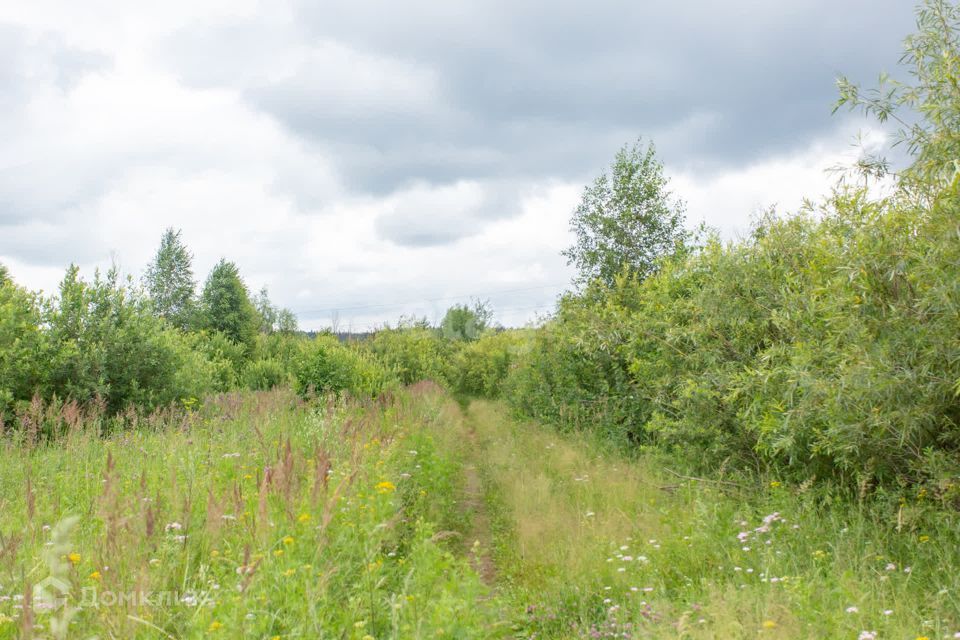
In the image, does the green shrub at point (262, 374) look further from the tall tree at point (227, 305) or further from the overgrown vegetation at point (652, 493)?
the tall tree at point (227, 305)

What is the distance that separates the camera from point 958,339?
4715 millimetres

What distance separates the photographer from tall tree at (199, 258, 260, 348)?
40125 millimetres

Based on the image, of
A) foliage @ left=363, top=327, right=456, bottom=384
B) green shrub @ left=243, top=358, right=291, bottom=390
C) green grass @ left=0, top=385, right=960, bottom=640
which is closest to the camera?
green grass @ left=0, top=385, right=960, bottom=640

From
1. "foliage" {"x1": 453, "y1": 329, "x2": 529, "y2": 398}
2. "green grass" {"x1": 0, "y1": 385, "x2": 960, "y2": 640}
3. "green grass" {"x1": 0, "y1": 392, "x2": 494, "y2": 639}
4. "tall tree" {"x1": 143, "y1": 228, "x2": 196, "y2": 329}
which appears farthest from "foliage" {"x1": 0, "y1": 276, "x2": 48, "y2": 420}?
"tall tree" {"x1": 143, "y1": 228, "x2": 196, "y2": 329}

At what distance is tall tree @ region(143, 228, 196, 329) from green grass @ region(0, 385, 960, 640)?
47.2 m

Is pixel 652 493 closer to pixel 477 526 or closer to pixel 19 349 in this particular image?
pixel 477 526

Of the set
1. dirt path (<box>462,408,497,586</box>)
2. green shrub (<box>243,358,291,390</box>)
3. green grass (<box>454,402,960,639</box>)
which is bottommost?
dirt path (<box>462,408,497,586</box>)

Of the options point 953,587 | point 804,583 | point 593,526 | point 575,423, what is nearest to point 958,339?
point 953,587

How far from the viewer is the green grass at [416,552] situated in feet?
12.1

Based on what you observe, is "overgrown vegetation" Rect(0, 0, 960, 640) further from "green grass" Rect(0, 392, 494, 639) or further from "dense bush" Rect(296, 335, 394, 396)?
"dense bush" Rect(296, 335, 394, 396)

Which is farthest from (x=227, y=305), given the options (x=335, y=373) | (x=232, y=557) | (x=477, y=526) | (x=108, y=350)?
(x=232, y=557)

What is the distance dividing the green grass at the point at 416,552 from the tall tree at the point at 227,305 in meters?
32.3

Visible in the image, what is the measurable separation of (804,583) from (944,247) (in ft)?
8.51

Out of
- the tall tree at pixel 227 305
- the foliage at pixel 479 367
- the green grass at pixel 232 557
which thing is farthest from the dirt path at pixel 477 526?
the tall tree at pixel 227 305
